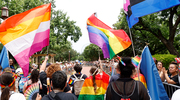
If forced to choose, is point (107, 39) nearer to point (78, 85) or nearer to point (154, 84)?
point (78, 85)

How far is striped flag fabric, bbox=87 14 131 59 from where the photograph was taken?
4402 mm

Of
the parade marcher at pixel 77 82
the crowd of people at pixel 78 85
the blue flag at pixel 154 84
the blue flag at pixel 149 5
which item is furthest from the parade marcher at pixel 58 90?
the blue flag at pixel 149 5

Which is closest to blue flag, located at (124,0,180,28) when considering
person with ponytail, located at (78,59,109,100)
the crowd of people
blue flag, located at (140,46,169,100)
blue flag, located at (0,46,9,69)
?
blue flag, located at (140,46,169,100)

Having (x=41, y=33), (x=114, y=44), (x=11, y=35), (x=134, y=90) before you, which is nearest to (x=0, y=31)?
(x=11, y=35)

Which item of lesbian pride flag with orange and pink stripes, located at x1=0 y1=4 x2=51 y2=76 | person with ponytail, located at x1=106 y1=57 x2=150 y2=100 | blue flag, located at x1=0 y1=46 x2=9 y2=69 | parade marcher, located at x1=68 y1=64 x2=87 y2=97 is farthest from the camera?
blue flag, located at x1=0 y1=46 x2=9 y2=69

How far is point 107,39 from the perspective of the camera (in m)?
4.55

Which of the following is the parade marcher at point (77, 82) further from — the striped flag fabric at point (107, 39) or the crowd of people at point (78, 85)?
the striped flag fabric at point (107, 39)

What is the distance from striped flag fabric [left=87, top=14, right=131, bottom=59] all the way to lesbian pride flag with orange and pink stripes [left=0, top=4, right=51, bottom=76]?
158cm

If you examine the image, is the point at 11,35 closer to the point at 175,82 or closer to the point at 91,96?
the point at 91,96

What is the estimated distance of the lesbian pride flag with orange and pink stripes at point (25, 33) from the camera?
12.1ft

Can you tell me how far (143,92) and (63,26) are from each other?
2289 centimetres

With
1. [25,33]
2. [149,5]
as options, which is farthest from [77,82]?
[149,5]

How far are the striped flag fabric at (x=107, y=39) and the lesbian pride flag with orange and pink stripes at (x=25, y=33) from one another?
1.58 metres

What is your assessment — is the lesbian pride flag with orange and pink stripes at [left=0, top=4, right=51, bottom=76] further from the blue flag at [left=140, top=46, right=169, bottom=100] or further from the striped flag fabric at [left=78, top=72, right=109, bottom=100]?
the blue flag at [left=140, top=46, right=169, bottom=100]
